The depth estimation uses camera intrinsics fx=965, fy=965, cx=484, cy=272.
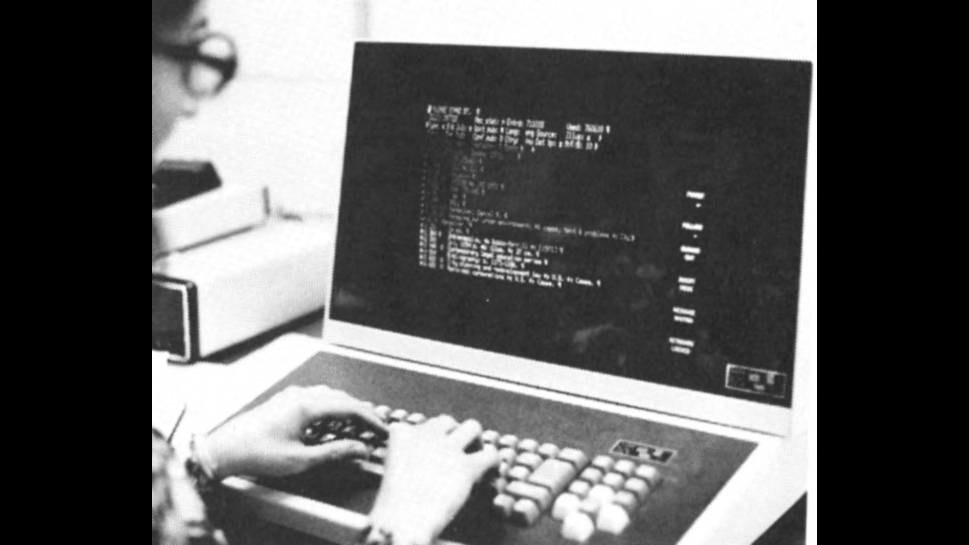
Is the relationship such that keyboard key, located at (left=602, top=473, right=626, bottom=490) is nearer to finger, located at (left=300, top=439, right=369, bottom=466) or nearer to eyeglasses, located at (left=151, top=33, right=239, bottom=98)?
finger, located at (left=300, top=439, right=369, bottom=466)

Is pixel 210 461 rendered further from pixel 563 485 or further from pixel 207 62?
pixel 207 62

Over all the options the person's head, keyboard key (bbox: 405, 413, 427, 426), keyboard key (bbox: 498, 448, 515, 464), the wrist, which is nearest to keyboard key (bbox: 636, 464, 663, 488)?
keyboard key (bbox: 498, 448, 515, 464)

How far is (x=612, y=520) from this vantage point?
27.8 inches

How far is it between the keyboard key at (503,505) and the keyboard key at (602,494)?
2.4 inches

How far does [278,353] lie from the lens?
1.06 m

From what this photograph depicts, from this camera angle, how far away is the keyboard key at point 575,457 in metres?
0.78

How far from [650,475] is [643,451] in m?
0.06

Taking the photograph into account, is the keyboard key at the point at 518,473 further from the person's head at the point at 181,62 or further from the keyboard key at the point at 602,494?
the person's head at the point at 181,62

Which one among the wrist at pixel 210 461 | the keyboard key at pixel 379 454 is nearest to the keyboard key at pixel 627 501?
the keyboard key at pixel 379 454

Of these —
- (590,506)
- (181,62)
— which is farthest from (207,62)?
(590,506)

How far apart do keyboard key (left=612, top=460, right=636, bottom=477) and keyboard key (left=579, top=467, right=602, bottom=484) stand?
2 centimetres
